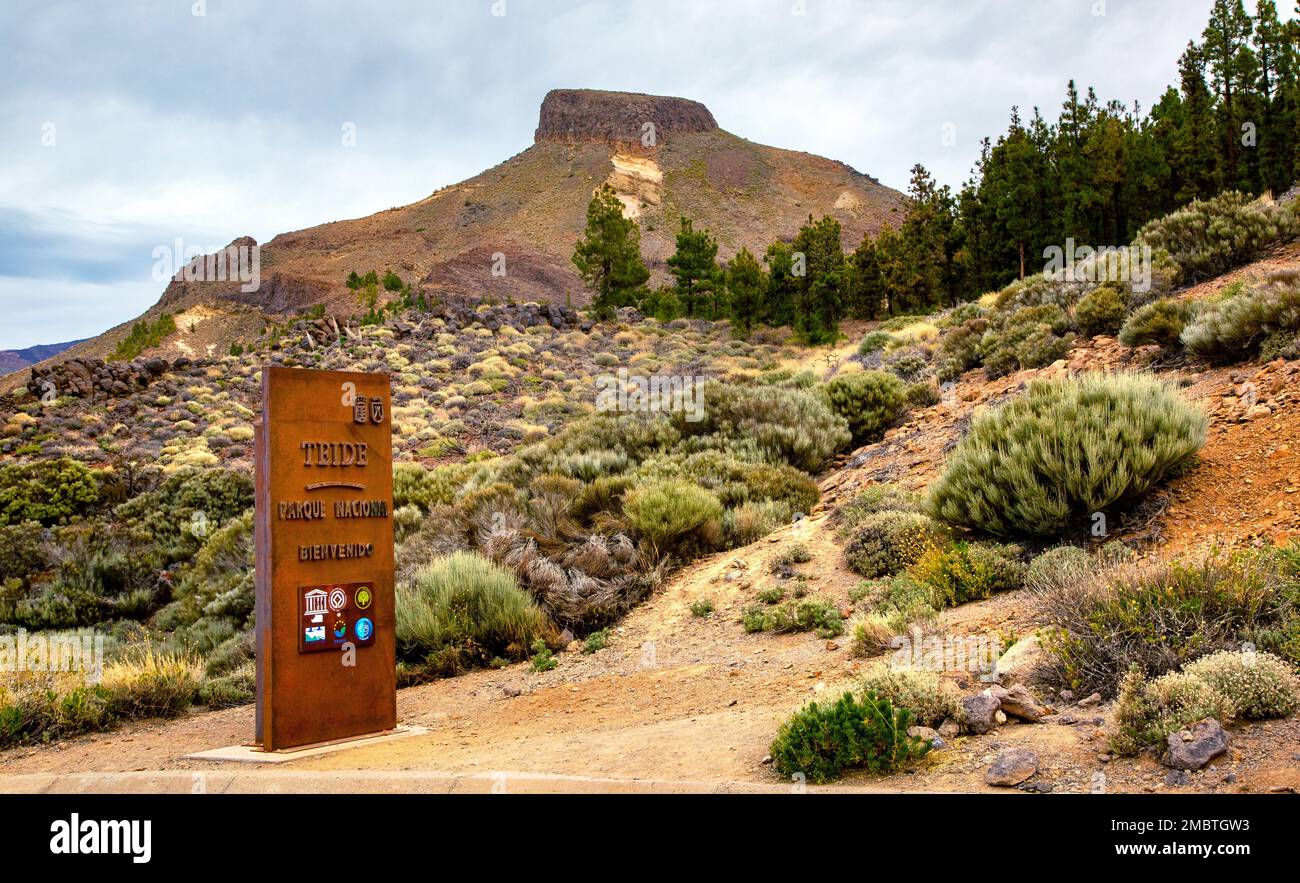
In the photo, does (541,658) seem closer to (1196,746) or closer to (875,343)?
(1196,746)

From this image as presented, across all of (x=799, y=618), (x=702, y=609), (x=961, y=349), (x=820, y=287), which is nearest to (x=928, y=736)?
(x=799, y=618)

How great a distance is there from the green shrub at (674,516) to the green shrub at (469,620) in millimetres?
1994

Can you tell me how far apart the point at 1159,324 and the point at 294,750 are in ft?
38.1

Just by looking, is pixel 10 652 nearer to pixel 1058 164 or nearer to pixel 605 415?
pixel 605 415

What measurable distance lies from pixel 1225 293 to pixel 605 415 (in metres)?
10.2

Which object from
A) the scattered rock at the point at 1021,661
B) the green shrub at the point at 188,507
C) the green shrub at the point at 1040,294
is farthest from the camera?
the green shrub at the point at 188,507

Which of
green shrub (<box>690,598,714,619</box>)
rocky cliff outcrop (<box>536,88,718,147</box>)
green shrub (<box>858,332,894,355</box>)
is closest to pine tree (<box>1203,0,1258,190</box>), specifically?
green shrub (<box>858,332,894,355</box>)

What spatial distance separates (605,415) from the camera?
17984 millimetres

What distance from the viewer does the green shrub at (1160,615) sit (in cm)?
516

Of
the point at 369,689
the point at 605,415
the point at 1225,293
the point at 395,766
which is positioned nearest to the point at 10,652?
the point at 369,689

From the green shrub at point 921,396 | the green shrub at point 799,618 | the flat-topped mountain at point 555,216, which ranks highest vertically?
the flat-topped mountain at point 555,216

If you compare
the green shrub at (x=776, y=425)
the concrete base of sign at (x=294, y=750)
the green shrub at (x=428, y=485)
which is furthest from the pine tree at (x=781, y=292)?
the concrete base of sign at (x=294, y=750)

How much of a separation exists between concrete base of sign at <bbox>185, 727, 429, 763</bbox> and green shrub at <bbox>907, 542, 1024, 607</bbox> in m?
4.45

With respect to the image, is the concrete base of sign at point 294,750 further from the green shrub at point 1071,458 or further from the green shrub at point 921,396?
the green shrub at point 921,396
